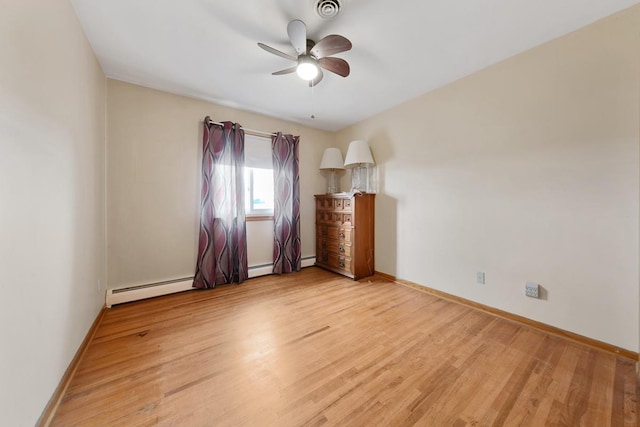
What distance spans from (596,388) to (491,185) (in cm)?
161

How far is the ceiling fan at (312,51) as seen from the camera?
163 cm

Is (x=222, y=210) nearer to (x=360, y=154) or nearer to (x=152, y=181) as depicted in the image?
(x=152, y=181)

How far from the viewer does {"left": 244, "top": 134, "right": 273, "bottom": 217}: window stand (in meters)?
3.33

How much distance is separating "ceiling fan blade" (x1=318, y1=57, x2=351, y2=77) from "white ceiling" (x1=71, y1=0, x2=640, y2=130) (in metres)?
0.19

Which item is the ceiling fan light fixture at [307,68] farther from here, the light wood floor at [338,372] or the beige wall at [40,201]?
the light wood floor at [338,372]

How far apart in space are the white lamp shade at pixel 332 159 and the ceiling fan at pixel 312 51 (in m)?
1.69

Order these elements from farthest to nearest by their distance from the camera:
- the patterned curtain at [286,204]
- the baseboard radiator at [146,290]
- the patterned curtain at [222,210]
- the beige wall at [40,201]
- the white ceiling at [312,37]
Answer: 1. the patterned curtain at [286,204]
2. the patterned curtain at [222,210]
3. the baseboard radiator at [146,290]
4. the white ceiling at [312,37]
5. the beige wall at [40,201]

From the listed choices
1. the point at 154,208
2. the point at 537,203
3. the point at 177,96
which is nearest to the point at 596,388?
the point at 537,203

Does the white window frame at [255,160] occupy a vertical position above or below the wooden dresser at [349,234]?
above

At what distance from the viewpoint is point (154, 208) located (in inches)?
104

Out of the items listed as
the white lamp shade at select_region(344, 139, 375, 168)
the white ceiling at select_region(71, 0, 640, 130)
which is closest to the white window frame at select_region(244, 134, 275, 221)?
the white ceiling at select_region(71, 0, 640, 130)

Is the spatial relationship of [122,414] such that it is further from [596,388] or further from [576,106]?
[576,106]

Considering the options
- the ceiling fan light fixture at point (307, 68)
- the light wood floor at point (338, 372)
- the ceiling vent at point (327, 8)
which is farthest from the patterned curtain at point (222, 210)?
the ceiling vent at point (327, 8)

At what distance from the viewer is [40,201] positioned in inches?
44.3
